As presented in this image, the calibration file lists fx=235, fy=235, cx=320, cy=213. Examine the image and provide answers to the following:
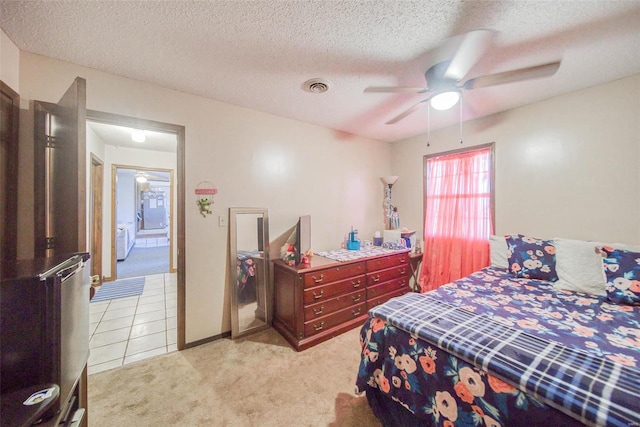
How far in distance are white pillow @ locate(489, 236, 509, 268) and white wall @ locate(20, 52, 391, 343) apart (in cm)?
178

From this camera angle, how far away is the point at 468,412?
42.5 inches

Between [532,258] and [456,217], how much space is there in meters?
0.97

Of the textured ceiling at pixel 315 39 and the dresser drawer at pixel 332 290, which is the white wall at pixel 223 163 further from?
the dresser drawer at pixel 332 290

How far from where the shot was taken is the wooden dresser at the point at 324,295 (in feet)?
7.54

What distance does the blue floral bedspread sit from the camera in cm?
89

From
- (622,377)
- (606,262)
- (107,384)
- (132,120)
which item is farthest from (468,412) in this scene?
(132,120)

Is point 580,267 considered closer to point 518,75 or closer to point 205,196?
point 518,75

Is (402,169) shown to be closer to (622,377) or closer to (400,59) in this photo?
(400,59)

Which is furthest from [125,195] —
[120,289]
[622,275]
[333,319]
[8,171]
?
[622,275]

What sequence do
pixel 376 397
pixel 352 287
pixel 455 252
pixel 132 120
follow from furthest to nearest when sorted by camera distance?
pixel 455 252, pixel 352 287, pixel 132 120, pixel 376 397

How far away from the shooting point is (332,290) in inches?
98.0

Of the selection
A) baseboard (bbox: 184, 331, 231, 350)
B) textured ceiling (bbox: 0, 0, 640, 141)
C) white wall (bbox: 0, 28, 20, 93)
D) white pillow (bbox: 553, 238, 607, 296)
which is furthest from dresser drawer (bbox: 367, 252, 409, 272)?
white wall (bbox: 0, 28, 20, 93)

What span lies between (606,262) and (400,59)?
2.19 m

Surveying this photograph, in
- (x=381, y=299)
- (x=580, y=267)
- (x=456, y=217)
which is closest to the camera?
(x=580, y=267)
